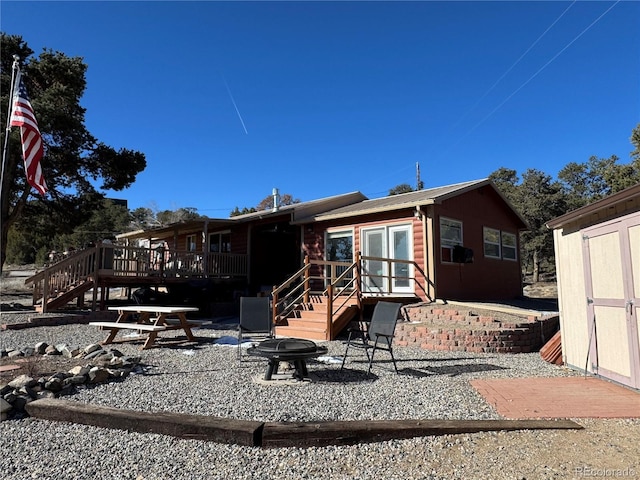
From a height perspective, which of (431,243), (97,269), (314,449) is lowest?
(314,449)

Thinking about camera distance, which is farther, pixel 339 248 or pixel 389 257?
pixel 339 248

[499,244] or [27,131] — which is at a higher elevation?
[27,131]

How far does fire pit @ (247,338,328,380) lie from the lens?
4.96 meters

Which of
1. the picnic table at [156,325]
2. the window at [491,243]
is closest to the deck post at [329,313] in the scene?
the picnic table at [156,325]

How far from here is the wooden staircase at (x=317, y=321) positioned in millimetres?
8758

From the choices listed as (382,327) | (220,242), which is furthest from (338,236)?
(382,327)

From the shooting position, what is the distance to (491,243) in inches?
552

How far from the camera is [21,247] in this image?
39375 millimetres

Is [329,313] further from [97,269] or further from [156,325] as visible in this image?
[97,269]

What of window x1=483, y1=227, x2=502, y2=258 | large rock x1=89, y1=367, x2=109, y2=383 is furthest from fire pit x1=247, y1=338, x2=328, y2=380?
window x1=483, y1=227, x2=502, y2=258

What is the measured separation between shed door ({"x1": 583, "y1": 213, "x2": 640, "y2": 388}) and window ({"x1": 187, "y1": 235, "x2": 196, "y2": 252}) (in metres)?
17.1

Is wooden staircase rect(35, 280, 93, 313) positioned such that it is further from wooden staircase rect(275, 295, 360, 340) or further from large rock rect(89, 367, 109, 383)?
large rock rect(89, 367, 109, 383)

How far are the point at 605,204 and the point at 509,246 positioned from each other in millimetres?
10814

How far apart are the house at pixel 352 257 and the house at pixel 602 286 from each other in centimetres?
429
